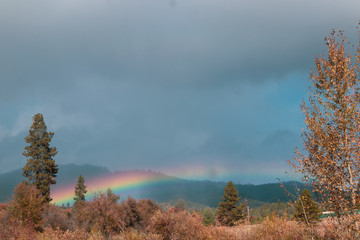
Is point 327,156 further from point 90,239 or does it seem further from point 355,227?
point 90,239

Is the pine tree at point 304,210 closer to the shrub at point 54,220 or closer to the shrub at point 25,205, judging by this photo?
the shrub at point 54,220

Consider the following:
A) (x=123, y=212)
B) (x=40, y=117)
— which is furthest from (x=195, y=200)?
(x=123, y=212)

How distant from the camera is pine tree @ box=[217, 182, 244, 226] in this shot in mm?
39594

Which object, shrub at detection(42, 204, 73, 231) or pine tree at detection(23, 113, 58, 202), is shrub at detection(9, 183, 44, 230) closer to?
shrub at detection(42, 204, 73, 231)

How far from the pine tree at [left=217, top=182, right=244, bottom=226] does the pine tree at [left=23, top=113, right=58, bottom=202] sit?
891 inches

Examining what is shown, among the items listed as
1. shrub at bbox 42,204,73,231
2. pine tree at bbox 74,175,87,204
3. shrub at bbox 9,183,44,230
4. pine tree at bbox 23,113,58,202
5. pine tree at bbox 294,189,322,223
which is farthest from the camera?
pine tree at bbox 74,175,87,204

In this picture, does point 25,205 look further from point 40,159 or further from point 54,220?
point 40,159

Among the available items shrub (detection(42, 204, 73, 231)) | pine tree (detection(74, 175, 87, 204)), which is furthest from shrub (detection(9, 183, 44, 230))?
pine tree (detection(74, 175, 87, 204))

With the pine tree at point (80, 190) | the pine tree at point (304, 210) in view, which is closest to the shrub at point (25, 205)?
the pine tree at point (304, 210)

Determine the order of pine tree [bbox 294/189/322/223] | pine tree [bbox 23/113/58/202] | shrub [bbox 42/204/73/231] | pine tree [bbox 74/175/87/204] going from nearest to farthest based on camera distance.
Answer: pine tree [bbox 294/189/322/223] → shrub [bbox 42/204/73/231] → pine tree [bbox 23/113/58/202] → pine tree [bbox 74/175/87/204]

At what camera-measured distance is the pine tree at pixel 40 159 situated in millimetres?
38812

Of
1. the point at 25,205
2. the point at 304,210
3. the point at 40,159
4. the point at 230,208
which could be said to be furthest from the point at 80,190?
the point at 304,210

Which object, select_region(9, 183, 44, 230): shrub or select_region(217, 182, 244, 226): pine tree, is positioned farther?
select_region(217, 182, 244, 226): pine tree

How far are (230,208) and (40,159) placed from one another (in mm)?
26332
